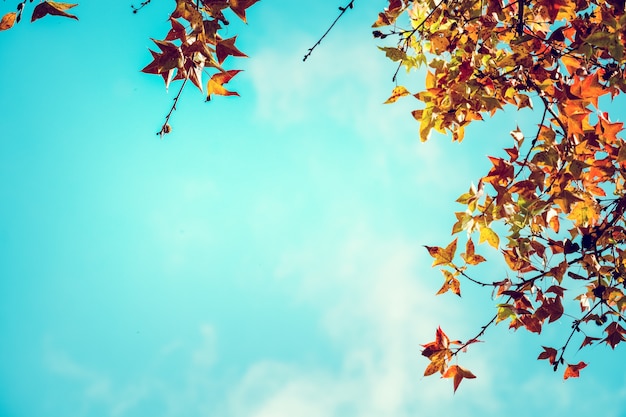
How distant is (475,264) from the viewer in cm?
273

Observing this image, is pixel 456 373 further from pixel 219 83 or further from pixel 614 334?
pixel 219 83

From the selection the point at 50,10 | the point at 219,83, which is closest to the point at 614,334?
the point at 219,83

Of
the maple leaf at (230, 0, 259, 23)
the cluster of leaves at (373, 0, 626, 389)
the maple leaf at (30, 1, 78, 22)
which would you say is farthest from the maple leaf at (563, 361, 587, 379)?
the maple leaf at (30, 1, 78, 22)

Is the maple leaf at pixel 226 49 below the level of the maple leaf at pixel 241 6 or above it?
below

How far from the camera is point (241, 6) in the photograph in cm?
169

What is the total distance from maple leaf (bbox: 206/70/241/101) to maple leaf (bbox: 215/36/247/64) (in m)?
0.08

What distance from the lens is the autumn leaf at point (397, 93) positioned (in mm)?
2869

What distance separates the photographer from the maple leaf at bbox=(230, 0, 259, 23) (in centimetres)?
168

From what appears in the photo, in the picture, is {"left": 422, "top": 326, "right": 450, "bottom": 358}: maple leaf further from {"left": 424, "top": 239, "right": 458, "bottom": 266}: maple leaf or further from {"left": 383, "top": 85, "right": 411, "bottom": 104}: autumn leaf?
{"left": 383, "top": 85, "right": 411, "bottom": 104}: autumn leaf

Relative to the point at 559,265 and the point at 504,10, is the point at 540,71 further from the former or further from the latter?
the point at 559,265

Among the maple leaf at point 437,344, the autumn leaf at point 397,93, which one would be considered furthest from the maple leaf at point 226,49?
the maple leaf at point 437,344

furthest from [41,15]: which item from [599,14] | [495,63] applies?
[599,14]

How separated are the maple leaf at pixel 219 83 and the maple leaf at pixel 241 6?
24cm

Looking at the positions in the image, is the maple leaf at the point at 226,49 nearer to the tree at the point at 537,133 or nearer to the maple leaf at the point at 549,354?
the tree at the point at 537,133
